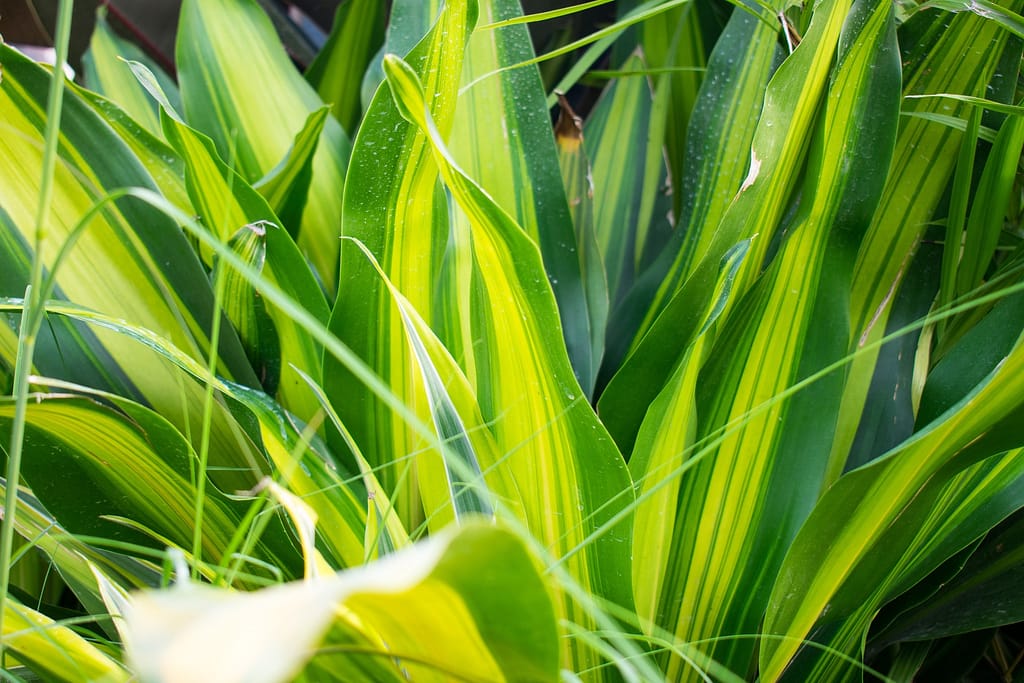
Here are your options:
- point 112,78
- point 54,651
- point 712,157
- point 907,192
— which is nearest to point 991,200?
point 907,192

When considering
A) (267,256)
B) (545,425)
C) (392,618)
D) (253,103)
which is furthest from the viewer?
(253,103)

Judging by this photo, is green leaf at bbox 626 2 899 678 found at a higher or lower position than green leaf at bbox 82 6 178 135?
lower

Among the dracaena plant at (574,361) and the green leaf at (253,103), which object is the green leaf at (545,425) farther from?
the green leaf at (253,103)

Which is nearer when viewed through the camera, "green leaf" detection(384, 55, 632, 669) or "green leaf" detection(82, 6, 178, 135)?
"green leaf" detection(384, 55, 632, 669)

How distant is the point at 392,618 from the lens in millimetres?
144

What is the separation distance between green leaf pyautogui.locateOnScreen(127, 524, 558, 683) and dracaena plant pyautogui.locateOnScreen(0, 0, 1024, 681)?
2.4 inches

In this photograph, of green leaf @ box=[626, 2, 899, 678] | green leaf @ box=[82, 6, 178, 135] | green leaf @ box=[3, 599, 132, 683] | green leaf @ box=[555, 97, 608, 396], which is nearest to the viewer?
green leaf @ box=[3, 599, 132, 683]

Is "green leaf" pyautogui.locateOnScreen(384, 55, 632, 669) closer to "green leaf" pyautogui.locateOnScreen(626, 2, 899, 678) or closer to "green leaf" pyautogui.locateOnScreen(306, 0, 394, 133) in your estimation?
"green leaf" pyautogui.locateOnScreen(626, 2, 899, 678)

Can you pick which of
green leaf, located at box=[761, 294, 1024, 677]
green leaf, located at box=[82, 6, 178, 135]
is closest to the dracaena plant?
green leaf, located at box=[761, 294, 1024, 677]

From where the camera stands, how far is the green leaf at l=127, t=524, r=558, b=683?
0.08 metres

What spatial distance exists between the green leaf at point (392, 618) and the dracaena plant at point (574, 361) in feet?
0.20

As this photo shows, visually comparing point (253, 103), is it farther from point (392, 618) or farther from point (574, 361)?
point (392, 618)

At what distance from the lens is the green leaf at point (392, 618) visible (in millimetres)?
84

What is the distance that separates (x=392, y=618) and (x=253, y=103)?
46 centimetres
